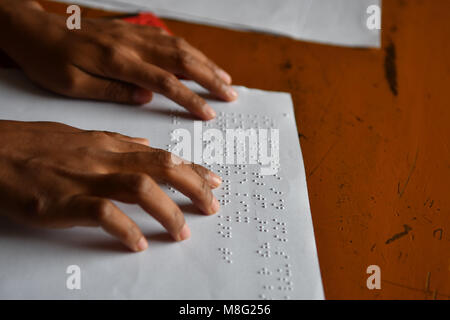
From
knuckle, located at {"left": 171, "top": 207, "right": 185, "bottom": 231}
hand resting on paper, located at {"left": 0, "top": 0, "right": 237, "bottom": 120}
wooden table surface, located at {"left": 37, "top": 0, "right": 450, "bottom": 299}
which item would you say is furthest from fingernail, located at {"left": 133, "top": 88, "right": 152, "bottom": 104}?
knuckle, located at {"left": 171, "top": 207, "right": 185, "bottom": 231}

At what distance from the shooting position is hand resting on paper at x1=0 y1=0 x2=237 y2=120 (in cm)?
94

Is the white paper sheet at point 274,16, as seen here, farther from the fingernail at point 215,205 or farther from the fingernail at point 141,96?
the fingernail at point 215,205

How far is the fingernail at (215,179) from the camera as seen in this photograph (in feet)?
2.67

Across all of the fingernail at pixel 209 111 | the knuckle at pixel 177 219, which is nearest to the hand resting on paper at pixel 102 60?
the fingernail at pixel 209 111

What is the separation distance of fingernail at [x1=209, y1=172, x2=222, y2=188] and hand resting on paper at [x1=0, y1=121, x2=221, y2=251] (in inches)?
1.1

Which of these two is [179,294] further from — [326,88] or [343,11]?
[343,11]

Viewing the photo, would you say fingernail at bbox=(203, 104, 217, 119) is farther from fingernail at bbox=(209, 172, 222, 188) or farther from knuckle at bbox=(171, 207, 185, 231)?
knuckle at bbox=(171, 207, 185, 231)

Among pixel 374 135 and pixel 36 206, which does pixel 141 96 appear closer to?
pixel 36 206

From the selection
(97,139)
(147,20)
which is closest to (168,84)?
(97,139)

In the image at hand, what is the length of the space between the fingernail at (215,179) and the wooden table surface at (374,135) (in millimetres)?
175

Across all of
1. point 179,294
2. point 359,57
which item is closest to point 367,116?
point 359,57

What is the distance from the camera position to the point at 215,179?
0.82m

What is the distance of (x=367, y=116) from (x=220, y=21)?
1.56 feet

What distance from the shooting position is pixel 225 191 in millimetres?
824
